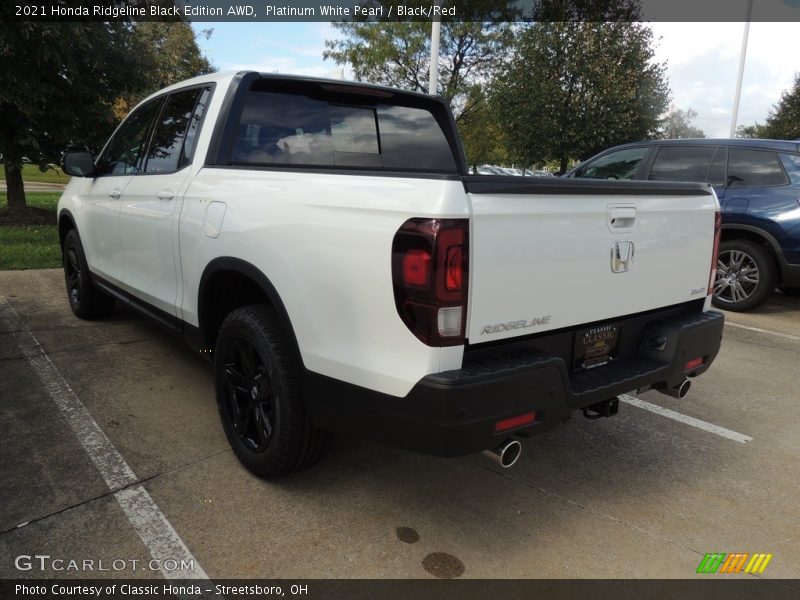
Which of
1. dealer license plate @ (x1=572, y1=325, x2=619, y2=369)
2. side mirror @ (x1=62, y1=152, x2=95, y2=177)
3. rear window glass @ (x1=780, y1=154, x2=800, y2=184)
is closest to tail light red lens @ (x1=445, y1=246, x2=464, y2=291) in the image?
dealer license plate @ (x1=572, y1=325, x2=619, y2=369)

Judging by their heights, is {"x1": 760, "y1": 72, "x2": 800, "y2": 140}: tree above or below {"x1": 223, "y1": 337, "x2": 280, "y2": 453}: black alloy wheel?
above

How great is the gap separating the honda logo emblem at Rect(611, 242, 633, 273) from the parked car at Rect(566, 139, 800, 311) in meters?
5.00

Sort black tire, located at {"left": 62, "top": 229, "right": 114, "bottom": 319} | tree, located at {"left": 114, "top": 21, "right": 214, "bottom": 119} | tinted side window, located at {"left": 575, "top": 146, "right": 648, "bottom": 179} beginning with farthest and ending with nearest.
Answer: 1. tree, located at {"left": 114, "top": 21, "right": 214, "bottom": 119}
2. tinted side window, located at {"left": 575, "top": 146, "right": 648, "bottom": 179}
3. black tire, located at {"left": 62, "top": 229, "right": 114, "bottom": 319}

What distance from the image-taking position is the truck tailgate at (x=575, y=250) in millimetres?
2098

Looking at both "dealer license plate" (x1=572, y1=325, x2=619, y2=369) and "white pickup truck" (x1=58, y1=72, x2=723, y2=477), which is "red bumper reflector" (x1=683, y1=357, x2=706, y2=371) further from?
"dealer license plate" (x1=572, y1=325, x2=619, y2=369)

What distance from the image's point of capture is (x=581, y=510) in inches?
109

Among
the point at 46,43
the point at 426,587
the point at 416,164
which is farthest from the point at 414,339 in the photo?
the point at 46,43

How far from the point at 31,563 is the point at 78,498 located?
0.43m

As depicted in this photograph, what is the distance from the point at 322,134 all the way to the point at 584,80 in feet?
55.1

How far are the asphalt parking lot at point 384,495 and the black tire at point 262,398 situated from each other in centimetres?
19

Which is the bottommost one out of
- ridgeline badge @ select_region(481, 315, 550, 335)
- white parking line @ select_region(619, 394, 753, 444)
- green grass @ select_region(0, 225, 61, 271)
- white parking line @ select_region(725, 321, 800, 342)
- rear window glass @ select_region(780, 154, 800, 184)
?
white parking line @ select_region(725, 321, 800, 342)

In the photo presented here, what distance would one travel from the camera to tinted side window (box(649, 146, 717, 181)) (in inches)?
280

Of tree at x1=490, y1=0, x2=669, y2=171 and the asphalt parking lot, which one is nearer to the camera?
the asphalt parking lot

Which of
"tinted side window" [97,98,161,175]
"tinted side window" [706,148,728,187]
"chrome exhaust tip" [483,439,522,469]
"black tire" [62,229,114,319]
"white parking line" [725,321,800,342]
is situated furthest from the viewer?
"tinted side window" [706,148,728,187]
